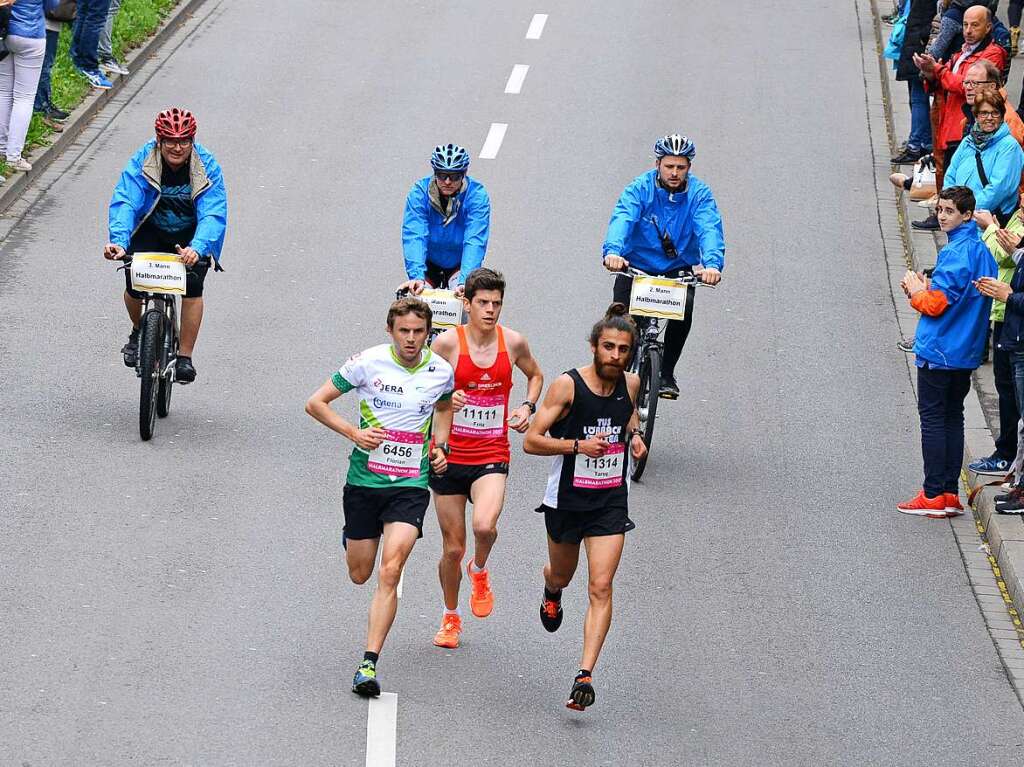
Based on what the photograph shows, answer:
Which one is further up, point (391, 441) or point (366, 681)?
point (391, 441)

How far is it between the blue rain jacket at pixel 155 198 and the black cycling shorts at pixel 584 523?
4277 millimetres

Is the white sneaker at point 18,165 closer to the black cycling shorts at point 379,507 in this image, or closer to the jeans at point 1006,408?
the jeans at point 1006,408

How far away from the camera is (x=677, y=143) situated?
1262cm

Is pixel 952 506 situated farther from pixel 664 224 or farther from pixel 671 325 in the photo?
pixel 664 224

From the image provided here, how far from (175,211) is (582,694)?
18.1 feet

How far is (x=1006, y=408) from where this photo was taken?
42.3 ft

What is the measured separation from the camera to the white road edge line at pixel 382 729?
8.39 meters

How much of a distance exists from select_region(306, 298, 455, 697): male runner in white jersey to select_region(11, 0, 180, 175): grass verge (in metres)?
9.60

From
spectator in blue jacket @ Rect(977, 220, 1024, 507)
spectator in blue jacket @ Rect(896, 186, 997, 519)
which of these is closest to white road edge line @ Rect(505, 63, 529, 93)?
spectator in blue jacket @ Rect(896, 186, 997, 519)

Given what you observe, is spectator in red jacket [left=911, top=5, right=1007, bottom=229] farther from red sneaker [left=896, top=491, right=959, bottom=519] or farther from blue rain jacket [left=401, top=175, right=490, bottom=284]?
blue rain jacket [left=401, top=175, right=490, bottom=284]

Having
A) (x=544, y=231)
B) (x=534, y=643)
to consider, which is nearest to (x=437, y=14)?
(x=544, y=231)

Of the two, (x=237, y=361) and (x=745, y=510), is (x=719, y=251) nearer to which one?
(x=745, y=510)

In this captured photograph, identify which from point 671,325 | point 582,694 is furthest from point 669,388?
point 582,694

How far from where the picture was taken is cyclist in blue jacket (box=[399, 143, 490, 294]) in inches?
470
